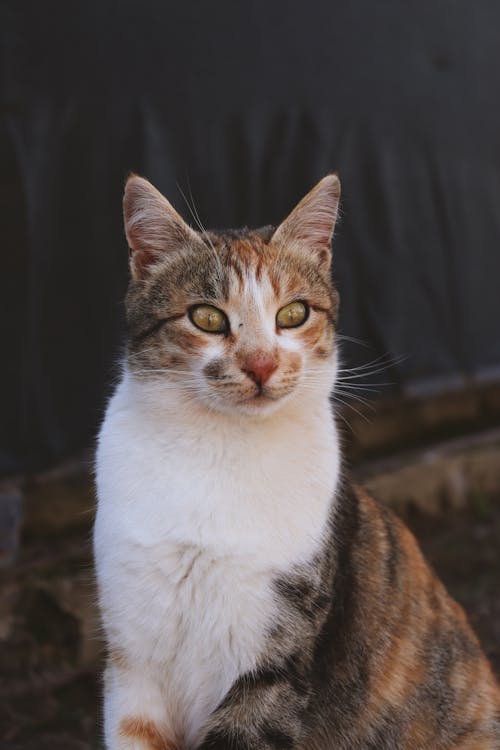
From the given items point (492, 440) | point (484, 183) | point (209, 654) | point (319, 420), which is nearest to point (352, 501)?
point (319, 420)

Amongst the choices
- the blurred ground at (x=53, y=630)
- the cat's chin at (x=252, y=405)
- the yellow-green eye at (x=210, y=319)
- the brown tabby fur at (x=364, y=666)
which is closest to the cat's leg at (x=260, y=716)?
the brown tabby fur at (x=364, y=666)

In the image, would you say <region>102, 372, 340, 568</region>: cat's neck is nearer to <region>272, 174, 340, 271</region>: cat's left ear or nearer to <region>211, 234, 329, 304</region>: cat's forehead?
<region>211, 234, 329, 304</region>: cat's forehead

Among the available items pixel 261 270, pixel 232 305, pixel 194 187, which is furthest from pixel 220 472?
pixel 194 187

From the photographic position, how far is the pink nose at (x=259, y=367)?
1.92 meters

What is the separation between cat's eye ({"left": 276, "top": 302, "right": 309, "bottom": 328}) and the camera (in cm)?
208

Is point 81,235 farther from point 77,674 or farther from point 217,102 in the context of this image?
point 77,674

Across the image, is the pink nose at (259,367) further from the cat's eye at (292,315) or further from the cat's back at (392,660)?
the cat's back at (392,660)

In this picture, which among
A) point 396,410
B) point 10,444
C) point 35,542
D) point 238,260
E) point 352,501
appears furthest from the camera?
point 396,410

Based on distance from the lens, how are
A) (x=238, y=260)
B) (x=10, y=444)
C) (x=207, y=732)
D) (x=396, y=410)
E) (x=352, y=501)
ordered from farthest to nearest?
1. (x=396, y=410)
2. (x=10, y=444)
3. (x=352, y=501)
4. (x=238, y=260)
5. (x=207, y=732)

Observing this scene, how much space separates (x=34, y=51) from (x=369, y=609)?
205cm

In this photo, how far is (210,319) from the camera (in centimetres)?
203

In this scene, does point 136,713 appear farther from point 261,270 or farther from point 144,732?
point 261,270

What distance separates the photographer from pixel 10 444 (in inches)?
117

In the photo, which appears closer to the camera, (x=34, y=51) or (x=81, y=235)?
(x=34, y=51)
